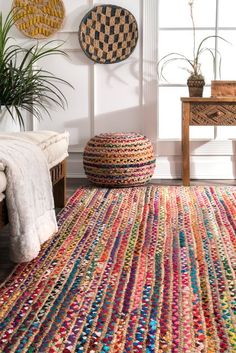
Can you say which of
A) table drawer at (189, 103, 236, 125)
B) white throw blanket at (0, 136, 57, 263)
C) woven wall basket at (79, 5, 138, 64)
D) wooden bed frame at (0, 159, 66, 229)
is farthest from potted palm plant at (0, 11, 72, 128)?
white throw blanket at (0, 136, 57, 263)

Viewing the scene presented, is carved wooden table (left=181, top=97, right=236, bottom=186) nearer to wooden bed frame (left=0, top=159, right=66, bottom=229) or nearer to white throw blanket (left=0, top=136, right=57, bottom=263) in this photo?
wooden bed frame (left=0, top=159, right=66, bottom=229)

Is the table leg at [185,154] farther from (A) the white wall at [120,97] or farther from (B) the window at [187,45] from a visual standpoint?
(B) the window at [187,45]

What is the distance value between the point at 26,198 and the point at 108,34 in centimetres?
245

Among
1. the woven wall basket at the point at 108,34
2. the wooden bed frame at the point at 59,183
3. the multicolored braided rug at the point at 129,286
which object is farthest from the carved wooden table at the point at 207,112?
the wooden bed frame at the point at 59,183

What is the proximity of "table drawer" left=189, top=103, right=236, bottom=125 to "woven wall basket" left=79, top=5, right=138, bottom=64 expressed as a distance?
720 mm

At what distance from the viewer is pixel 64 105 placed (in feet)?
14.7

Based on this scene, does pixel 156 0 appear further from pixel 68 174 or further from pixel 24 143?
pixel 24 143

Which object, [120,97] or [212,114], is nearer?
[212,114]

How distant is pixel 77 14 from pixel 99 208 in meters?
1.70

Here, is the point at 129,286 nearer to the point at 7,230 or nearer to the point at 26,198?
the point at 26,198

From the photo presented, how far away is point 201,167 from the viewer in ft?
14.7

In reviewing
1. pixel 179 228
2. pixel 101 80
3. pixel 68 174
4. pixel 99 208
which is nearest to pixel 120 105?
pixel 101 80

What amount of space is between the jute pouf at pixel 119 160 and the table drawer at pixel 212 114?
375 millimetres

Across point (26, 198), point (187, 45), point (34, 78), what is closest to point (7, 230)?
point (26, 198)
